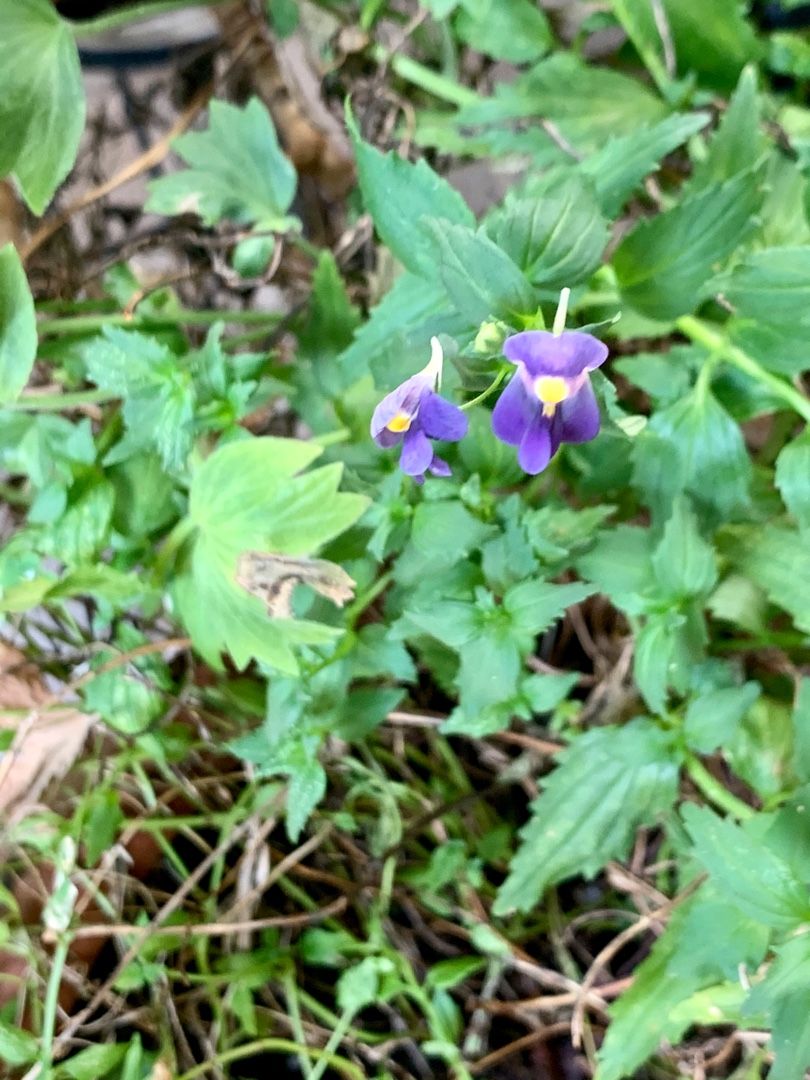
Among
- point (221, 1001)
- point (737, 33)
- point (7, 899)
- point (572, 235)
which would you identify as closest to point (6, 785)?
point (7, 899)

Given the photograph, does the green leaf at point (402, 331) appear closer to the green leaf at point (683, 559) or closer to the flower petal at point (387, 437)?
the flower petal at point (387, 437)

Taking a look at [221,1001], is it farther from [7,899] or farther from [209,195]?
[209,195]

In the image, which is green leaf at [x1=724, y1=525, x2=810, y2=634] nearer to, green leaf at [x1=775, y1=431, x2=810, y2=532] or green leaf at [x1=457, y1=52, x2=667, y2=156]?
green leaf at [x1=775, y1=431, x2=810, y2=532]

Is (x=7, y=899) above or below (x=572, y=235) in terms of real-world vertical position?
below

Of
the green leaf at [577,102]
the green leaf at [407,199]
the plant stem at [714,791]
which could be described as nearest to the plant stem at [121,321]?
the green leaf at [407,199]

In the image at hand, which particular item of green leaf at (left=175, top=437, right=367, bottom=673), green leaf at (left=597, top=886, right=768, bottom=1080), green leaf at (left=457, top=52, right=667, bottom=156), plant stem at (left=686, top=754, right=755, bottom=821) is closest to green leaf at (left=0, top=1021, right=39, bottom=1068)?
green leaf at (left=175, top=437, right=367, bottom=673)

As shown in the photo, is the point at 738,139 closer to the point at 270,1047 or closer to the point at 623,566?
the point at 623,566

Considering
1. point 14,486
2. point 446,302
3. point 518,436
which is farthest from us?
point 14,486
